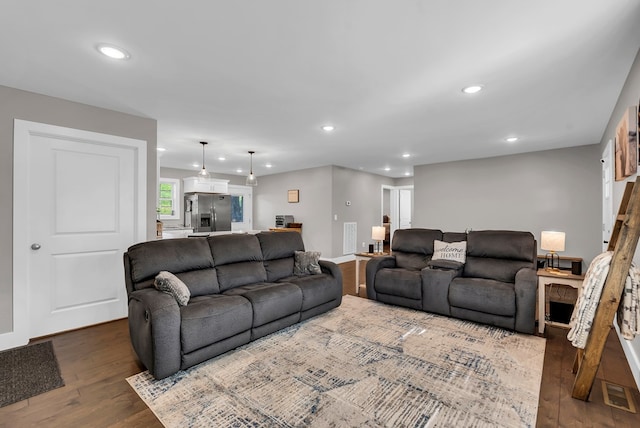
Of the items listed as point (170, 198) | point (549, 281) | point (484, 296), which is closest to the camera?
point (549, 281)

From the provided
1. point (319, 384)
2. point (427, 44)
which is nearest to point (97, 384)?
point (319, 384)

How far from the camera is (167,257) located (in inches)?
113

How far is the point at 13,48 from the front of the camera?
2145 mm

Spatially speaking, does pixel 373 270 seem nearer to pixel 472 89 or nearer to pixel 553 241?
pixel 553 241

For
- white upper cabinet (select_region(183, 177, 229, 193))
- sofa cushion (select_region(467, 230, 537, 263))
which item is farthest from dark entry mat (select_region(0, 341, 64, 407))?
white upper cabinet (select_region(183, 177, 229, 193))

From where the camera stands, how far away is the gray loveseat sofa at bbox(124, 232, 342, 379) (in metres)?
2.25

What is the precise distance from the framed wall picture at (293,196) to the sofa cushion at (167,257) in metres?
4.53

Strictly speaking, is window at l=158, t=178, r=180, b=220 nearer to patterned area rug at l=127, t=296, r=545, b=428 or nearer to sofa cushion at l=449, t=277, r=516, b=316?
patterned area rug at l=127, t=296, r=545, b=428

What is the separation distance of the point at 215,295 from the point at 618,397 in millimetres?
3201

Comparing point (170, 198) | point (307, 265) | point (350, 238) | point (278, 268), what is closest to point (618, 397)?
point (307, 265)

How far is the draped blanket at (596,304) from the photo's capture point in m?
1.80

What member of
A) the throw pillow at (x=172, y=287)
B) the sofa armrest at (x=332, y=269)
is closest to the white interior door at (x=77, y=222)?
the throw pillow at (x=172, y=287)

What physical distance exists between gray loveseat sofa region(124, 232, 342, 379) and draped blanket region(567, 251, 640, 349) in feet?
7.41

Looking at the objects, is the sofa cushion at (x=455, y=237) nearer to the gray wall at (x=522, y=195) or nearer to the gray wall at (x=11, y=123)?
the gray wall at (x=522, y=195)
